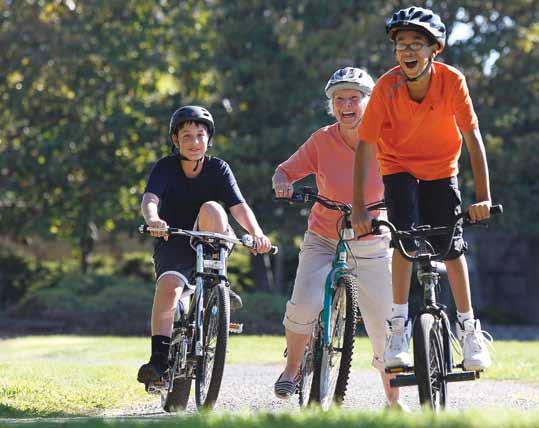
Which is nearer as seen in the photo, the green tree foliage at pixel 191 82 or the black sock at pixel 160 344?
the black sock at pixel 160 344

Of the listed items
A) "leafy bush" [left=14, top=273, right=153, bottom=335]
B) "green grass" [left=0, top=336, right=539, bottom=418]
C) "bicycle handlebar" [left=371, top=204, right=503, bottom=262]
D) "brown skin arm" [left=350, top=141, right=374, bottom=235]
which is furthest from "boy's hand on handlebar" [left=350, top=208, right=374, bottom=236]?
"leafy bush" [left=14, top=273, right=153, bottom=335]

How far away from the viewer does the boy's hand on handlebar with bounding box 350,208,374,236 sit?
6373 millimetres

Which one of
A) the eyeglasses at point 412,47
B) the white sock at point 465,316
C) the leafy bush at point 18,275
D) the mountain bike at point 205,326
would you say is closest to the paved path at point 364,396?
the mountain bike at point 205,326

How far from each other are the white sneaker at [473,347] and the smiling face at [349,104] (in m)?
1.47

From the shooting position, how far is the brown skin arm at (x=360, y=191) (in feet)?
21.0

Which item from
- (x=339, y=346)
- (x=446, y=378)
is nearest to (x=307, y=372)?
(x=339, y=346)

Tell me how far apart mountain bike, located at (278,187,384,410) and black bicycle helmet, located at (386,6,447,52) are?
114cm

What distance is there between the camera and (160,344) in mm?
7340

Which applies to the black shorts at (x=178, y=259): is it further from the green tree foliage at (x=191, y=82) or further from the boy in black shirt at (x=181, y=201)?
the green tree foliage at (x=191, y=82)

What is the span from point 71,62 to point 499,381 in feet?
39.4

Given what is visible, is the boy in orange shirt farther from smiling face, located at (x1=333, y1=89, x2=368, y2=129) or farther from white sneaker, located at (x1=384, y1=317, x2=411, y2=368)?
smiling face, located at (x1=333, y1=89, x2=368, y2=129)

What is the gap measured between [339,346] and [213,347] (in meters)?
0.73

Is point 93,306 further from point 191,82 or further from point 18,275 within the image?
point 18,275

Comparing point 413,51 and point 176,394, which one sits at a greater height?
point 413,51
